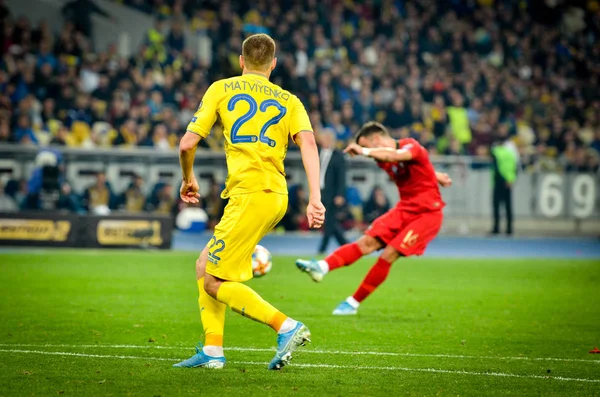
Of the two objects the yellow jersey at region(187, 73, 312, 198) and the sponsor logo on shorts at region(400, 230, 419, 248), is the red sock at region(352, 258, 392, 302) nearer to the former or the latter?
the sponsor logo on shorts at region(400, 230, 419, 248)

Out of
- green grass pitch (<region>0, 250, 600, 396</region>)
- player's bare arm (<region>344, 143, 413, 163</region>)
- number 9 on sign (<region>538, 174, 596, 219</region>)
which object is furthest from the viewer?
number 9 on sign (<region>538, 174, 596, 219</region>)

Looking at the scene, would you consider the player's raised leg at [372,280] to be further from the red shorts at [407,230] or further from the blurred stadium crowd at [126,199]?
the blurred stadium crowd at [126,199]

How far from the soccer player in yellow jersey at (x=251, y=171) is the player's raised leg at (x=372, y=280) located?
405cm

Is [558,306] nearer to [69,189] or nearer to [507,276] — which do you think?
[507,276]

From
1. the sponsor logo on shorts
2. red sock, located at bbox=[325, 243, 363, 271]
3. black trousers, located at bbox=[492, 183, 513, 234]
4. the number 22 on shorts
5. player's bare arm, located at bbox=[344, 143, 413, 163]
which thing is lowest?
black trousers, located at bbox=[492, 183, 513, 234]

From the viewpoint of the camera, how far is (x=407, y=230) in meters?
10.9

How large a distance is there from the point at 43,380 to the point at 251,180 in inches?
76.1

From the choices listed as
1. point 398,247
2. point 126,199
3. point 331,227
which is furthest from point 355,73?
point 398,247

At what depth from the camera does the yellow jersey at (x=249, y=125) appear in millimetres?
6771

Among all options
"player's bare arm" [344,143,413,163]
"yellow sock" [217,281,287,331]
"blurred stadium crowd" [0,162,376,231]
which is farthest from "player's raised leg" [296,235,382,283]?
"blurred stadium crowd" [0,162,376,231]

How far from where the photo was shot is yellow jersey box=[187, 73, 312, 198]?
6.77 meters

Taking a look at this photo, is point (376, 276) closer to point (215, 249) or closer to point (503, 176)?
point (215, 249)

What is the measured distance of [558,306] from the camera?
12086 millimetres

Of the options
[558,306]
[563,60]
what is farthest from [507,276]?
A: [563,60]
